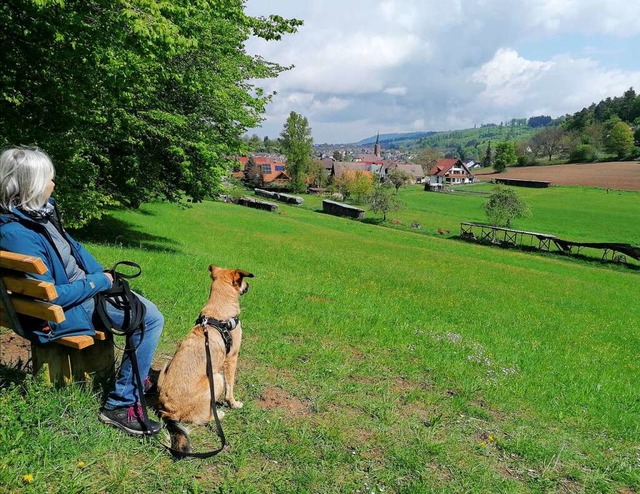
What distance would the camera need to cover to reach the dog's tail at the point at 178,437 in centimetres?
357

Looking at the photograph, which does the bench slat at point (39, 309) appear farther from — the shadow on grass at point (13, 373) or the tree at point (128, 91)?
the tree at point (128, 91)

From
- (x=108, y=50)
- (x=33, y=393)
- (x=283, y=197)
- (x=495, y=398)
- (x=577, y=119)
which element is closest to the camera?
(x=33, y=393)

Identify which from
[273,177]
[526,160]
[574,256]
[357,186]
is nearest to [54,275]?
[574,256]

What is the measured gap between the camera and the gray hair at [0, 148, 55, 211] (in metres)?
3.18

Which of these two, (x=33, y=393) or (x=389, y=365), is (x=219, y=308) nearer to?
(x=33, y=393)

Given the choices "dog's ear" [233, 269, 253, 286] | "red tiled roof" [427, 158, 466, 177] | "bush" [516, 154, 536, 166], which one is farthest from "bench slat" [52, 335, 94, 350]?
"bush" [516, 154, 536, 166]

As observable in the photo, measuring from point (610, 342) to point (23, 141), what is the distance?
1430 cm

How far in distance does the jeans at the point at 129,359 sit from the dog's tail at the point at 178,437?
367mm

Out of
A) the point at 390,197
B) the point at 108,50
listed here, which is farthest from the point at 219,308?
the point at 390,197

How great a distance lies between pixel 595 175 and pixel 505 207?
69.1 m

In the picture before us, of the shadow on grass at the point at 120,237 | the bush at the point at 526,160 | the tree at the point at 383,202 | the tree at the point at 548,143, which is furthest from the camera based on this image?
the tree at the point at 548,143

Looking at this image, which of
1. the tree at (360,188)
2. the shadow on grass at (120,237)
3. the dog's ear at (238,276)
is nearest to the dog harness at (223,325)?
the dog's ear at (238,276)

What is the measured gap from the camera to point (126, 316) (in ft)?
12.3

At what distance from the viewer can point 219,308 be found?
14.7 feet
